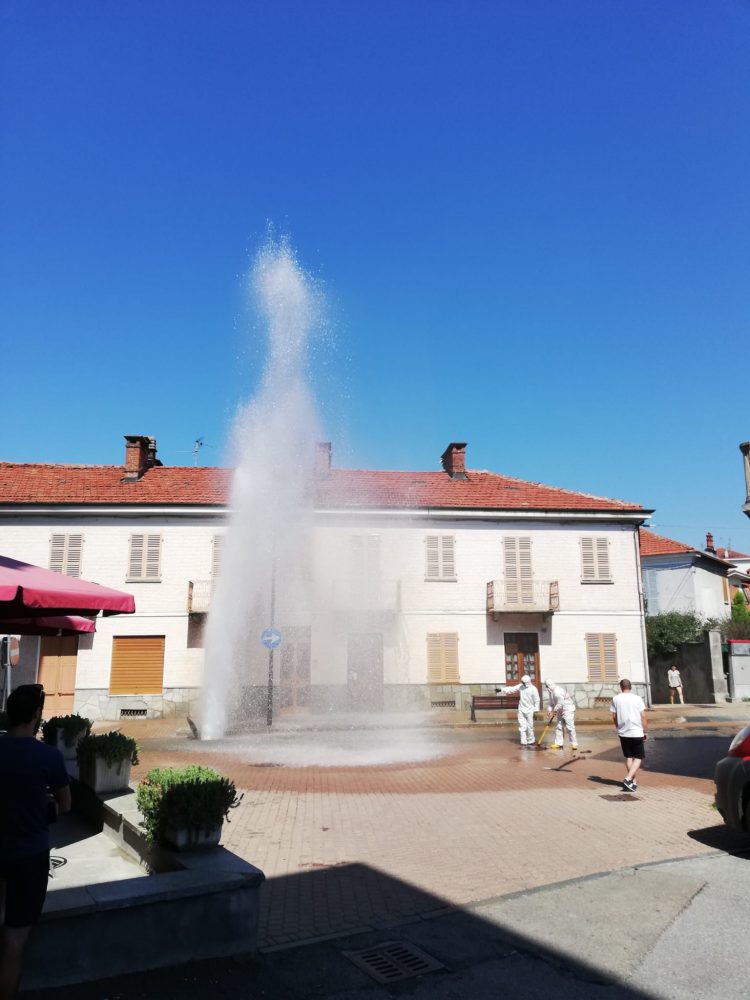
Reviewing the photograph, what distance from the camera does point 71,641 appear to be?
25.3 m

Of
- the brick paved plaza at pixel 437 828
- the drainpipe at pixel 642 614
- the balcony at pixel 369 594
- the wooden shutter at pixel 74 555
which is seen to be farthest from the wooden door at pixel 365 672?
the brick paved plaza at pixel 437 828

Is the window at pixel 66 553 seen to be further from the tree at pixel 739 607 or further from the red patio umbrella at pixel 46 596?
the tree at pixel 739 607

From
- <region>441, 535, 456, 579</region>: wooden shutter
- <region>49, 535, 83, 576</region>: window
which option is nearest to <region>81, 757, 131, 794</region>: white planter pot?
<region>49, 535, 83, 576</region>: window

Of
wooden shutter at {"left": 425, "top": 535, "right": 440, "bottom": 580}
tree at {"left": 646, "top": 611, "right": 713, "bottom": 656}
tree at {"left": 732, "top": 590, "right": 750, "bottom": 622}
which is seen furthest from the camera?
tree at {"left": 732, "top": 590, "right": 750, "bottom": 622}

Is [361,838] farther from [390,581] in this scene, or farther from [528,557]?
[528,557]

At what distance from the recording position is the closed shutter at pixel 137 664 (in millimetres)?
25031

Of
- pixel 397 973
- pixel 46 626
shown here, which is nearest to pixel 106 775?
pixel 46 626


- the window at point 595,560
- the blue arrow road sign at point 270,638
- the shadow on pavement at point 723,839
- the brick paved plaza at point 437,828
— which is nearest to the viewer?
the brick paved plaza at point 437,828

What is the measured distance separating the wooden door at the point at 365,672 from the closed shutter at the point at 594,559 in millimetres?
8850

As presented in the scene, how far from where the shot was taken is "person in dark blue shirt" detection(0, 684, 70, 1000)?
12.1 ft

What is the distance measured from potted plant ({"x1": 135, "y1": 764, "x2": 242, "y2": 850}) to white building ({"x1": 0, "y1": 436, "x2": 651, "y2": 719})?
62.6 ft

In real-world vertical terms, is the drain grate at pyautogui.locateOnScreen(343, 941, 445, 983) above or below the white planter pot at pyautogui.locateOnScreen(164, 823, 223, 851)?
→ below

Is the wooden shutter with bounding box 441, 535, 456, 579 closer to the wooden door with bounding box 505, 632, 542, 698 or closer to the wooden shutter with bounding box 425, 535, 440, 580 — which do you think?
the wooden shutter with bounding box 425, 535, 440, 580

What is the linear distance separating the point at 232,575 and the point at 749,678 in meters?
21.6
